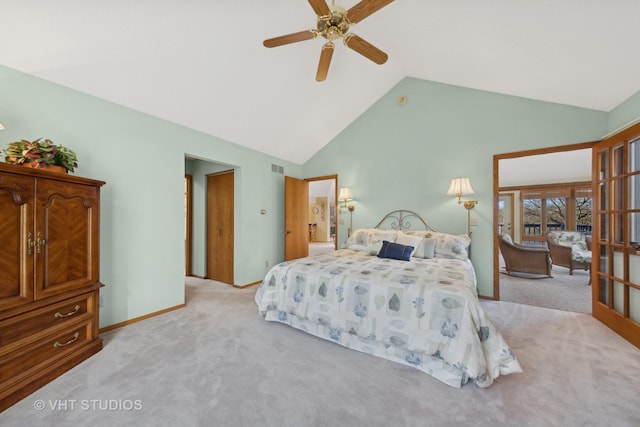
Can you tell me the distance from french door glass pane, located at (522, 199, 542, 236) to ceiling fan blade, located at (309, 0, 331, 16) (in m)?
9.55

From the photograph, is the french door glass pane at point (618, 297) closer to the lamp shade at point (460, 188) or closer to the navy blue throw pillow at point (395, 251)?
the lamp shade at point (460, 188)

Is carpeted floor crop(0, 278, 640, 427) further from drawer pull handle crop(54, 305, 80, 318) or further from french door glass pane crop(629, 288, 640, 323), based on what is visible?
drawer pull handle crop(54, 305, 80, 318)

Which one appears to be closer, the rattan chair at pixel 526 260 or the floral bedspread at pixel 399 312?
the floral bedspread at pixel 399 312

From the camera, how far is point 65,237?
2.02m

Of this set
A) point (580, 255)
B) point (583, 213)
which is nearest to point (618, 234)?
point (580, 255)

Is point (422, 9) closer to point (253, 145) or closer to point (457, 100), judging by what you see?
point (457, 100)

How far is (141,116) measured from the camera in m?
3.00

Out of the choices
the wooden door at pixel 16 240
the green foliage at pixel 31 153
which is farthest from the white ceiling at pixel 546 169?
the wooden door at pixel 16 240

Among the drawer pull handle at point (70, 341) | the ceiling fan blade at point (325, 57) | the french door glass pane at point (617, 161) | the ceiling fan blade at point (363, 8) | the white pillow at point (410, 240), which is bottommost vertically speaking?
the drawer pull handle at point (70, 341)

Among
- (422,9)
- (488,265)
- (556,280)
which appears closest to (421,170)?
(488,265)

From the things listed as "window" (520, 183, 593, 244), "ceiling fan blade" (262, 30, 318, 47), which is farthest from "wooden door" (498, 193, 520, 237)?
"ceiling fan blade" (262, 30, 318, 47)

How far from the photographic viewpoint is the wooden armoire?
1659 millimetres

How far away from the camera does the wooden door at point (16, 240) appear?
165cm

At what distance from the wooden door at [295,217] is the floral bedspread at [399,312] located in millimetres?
2144
